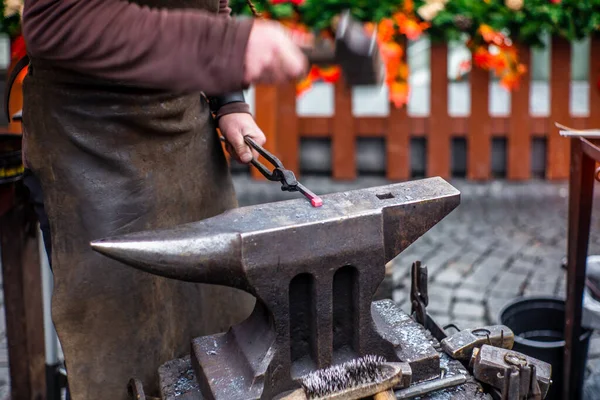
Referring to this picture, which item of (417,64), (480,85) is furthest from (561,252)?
(417,64)

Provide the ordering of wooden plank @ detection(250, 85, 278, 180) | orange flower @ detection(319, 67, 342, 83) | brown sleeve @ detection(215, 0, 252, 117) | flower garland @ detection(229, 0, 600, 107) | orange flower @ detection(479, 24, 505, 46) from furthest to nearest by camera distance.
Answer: wooden plank @ detection(250, 85, 278, 180) → orange flower @ detection(319, 67, 342, 83) → orange flower @ detection(479, 24, 505, 46) → flower garland @ detection(229, 0, 600, 107) → brown sleeve @ detection(215, 0, 252, 117)

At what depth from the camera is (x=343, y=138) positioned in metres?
5.76

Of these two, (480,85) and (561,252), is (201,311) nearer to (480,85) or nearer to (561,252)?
(561,252)

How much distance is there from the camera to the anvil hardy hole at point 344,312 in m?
1.68

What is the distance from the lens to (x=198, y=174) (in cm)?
210

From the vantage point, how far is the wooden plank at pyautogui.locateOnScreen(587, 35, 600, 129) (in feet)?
17.6

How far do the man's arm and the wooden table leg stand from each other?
1222mm

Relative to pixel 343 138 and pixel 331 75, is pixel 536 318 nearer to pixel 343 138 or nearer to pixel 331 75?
A: pixel 331 75

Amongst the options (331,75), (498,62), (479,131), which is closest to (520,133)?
(479,131)

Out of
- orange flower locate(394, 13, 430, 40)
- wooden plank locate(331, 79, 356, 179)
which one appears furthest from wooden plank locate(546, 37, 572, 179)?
wooden plank locate(331, 79, 356, 179)

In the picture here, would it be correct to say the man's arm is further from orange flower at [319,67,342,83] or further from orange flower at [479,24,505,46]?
orange flower at [479,24,505,46]

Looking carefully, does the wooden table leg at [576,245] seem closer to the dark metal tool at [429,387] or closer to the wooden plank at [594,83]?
the dark metal tool at [429,387]

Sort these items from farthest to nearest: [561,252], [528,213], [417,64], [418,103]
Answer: [417,64]
[418,103]
[528,213]
[561,252]

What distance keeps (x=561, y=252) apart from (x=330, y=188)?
6.49ft
